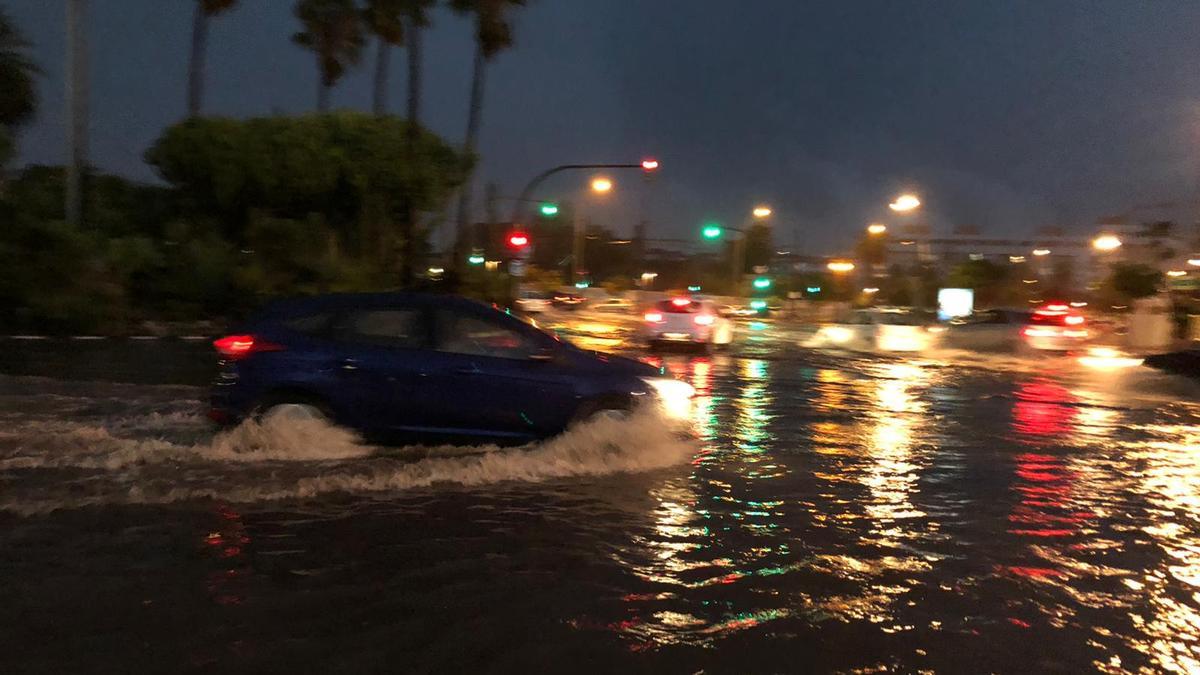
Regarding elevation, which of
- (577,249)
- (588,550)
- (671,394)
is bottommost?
(588,550)

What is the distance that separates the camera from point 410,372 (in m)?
9.34

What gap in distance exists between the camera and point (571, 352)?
31.9 ft

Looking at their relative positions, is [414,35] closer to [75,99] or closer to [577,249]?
[75,99]

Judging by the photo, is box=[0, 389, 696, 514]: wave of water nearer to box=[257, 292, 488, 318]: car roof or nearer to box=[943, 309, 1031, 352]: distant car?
box=[257, 292, 488, 318]: car roof

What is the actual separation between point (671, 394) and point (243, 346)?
12.9 ft

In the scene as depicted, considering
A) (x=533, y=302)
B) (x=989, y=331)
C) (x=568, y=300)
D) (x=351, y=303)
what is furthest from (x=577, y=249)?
(x=351, y=303)

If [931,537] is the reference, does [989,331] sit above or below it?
above

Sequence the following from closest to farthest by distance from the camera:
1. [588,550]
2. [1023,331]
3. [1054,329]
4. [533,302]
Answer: [588,550]
[1054,329]
[1023,331]
[533,302]

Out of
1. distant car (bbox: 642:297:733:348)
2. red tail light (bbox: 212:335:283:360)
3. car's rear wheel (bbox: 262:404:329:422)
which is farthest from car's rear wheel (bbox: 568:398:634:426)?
distant car (bbox: 642:297:733:348)

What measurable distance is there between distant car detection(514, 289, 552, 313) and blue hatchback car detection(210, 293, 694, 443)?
92.2 ft

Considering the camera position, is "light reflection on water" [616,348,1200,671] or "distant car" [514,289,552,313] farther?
"distant car" [514,289,552,313]

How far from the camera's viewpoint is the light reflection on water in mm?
5629

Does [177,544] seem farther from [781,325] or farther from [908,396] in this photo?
[781,325]

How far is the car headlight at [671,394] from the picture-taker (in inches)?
396
